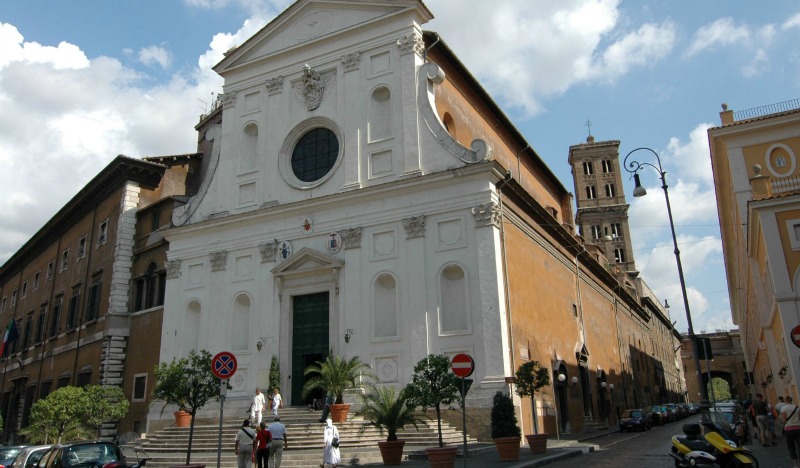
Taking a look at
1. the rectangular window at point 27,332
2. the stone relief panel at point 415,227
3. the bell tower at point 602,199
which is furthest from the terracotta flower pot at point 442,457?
the bell tower at point 602,199

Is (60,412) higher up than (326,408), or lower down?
higher up

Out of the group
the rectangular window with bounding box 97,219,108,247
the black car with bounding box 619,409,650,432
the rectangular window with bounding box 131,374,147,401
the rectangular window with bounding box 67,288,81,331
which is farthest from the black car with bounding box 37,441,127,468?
the black car with bounding box 619,409,650,432

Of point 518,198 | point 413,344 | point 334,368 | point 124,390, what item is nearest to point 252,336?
point 334,368

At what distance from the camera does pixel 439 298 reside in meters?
19.8

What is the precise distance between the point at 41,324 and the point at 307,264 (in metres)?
23.9

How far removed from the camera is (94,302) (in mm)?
30344

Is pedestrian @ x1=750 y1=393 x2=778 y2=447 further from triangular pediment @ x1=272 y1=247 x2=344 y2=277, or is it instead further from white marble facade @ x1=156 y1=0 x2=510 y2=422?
triangular pediment @ x1=272 y1=247 x2=344 y2=277

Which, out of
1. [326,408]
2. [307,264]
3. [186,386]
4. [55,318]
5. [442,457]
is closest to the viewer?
[442,457]

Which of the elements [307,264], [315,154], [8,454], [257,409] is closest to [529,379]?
[257,409]

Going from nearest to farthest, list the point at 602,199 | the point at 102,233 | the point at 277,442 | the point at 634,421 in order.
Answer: the point at 277,442
the point at 634,421
the point at 102,233
the point at 602,199

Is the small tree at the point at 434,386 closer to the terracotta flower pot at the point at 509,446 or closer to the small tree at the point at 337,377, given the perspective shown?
the terracotta flower pot at the point at 509,446

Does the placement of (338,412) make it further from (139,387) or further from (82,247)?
(82,247)

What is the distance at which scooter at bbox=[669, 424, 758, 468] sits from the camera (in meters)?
10.5

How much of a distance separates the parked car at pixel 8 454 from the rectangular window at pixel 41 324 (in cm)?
2210
